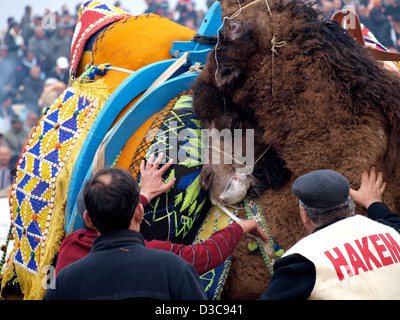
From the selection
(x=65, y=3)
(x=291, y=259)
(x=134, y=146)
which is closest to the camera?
(x=291, y=259)

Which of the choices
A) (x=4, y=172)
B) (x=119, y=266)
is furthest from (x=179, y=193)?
(x=4, y=172)

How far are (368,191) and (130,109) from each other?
46.3 inches

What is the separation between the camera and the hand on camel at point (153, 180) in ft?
8.45

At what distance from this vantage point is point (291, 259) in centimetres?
196

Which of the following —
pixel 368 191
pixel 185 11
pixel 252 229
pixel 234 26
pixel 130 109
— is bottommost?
pixel 185 11

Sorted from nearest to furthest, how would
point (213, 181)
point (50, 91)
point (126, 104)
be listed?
point (213, 181), point (126, 104), point (50, 91)

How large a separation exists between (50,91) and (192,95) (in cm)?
255

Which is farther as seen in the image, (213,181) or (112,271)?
(213,181)

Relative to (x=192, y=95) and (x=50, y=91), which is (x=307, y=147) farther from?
(x=50, y=91)

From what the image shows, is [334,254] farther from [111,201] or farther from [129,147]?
[129,147]

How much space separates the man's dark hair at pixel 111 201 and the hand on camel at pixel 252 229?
2.10 ft

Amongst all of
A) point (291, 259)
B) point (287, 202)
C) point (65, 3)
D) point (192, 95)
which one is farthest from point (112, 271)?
point (65, 3)

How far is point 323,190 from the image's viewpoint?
80.6 inches

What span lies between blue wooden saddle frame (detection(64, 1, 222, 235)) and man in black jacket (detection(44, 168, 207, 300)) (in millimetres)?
889
